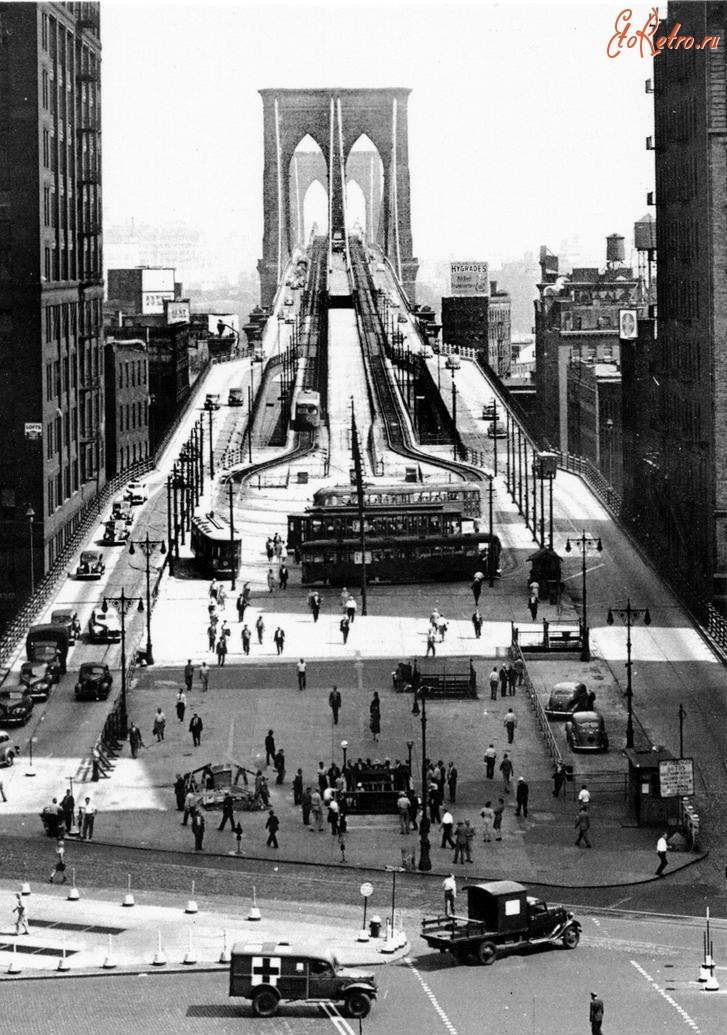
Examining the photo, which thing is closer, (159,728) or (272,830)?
(272,830)

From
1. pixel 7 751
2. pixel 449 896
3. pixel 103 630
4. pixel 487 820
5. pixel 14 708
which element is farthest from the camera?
pixel 103 630

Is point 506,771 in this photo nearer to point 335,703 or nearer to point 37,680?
point 335,703

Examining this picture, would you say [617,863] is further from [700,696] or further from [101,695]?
[101,695]

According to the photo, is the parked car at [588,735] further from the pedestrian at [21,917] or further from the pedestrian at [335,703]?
the pedestrian at [21,917]

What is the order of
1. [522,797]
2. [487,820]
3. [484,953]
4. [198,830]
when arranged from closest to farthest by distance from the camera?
[484,953] → [198,830] → [487,820] → [522,797]

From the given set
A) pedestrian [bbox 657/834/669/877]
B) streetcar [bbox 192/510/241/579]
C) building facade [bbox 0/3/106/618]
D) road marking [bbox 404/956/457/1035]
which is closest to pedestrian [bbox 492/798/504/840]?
pedestrian [bbox 657/834/669/877]

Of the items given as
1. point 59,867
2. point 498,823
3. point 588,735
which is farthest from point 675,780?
point 59,867

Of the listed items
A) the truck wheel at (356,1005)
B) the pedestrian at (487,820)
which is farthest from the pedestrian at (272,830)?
the truck wheel at (356,1005)
